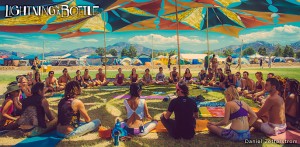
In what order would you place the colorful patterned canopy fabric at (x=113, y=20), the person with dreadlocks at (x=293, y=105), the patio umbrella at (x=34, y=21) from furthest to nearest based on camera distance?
the colorful patterned canopy fabric at (x=113, y=20), the patio umbrella at (x=34, y=21), the person with dreadlocks at (x=293, y=105)

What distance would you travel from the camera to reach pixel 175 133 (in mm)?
4391

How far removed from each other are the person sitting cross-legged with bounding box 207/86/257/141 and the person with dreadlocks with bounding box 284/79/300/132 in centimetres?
109

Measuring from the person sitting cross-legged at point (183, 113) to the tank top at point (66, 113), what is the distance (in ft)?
5.77

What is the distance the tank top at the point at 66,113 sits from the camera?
4199mm

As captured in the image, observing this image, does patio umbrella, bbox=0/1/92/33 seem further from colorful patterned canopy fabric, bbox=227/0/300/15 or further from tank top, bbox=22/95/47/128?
colorful patterned canopy fabric, bbox=227/0/300/15

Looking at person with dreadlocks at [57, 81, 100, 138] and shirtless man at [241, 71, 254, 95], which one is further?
shirtless man at [241, 71, 254, 95]

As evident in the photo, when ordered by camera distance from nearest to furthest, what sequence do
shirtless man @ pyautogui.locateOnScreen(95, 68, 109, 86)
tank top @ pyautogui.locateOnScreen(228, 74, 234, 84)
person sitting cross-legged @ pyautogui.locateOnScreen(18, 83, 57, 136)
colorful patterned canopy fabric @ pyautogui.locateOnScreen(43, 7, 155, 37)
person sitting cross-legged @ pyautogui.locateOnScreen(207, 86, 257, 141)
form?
person sitting cross-legged @ pyautogui.locateOnScreen(207, 86, 257, 141) → person sitting cross-legged @ pyautogui.locateOnScreen(18, 83, 57, 136) → tank top @ pyautogui.locateOnScreen(228, 74, 234, 84) → shirtless man @ pyautogui.locateOnScreen(95, 68, 109, 86) → colorful patterned canopy fabric @ pyautogui.locateOnScreen(43, 7, 155, 37)

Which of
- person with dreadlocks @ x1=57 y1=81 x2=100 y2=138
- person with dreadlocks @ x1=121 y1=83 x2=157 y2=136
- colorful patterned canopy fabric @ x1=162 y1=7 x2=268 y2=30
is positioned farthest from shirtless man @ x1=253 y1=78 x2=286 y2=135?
colorful patterned canopy fabric @ x1=162 y1=7 x2=268 y2=30

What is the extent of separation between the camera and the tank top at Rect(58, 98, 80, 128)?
13.8ft

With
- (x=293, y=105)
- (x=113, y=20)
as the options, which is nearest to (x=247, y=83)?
(x=293, y=105)

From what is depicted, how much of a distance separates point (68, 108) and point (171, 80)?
9367 mm

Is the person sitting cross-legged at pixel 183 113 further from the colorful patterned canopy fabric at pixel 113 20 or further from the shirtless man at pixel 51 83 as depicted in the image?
the colorful patterned canopy fabric at pixel 113 20

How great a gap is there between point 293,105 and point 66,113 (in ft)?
14.9

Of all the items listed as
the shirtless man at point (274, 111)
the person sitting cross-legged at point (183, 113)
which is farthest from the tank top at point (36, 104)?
the shirtless man at point (274, 111)
